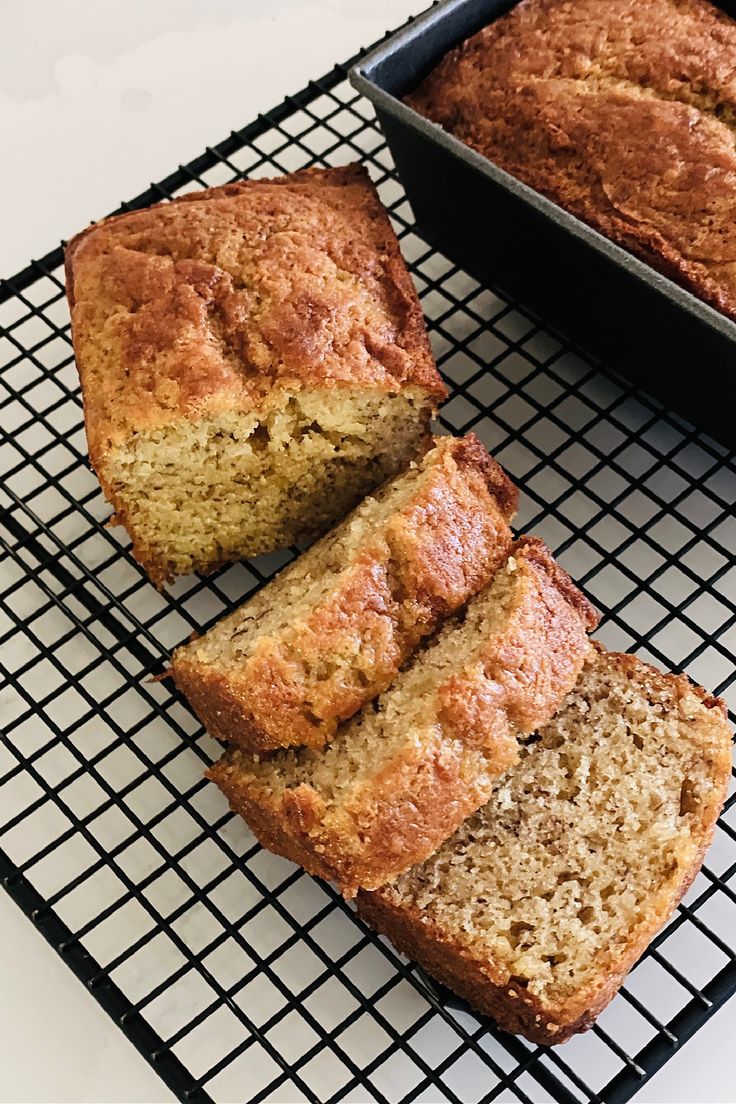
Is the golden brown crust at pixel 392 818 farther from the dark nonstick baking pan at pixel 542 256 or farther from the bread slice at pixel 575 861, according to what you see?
the dark nonstick baking pan at pixel 542 256

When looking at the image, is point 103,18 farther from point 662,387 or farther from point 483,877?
point 483,877

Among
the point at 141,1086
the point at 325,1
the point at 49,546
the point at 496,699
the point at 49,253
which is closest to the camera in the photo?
the point at 496,699

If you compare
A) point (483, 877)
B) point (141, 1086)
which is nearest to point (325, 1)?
point (483, 877)

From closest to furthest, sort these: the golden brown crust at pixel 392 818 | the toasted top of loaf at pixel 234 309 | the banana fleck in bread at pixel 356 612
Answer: the golden brown crust at pixel 392 818 → the banana fleck in bread at pixel 356 612 → the toasted top of loaf at pixel 234 309

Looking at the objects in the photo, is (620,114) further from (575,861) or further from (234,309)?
(575,861)

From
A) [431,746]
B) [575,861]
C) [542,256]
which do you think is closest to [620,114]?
[542,256]

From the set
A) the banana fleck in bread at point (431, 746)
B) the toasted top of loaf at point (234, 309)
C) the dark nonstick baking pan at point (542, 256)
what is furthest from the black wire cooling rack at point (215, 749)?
the toasted top of loaf at point (234, 309)
